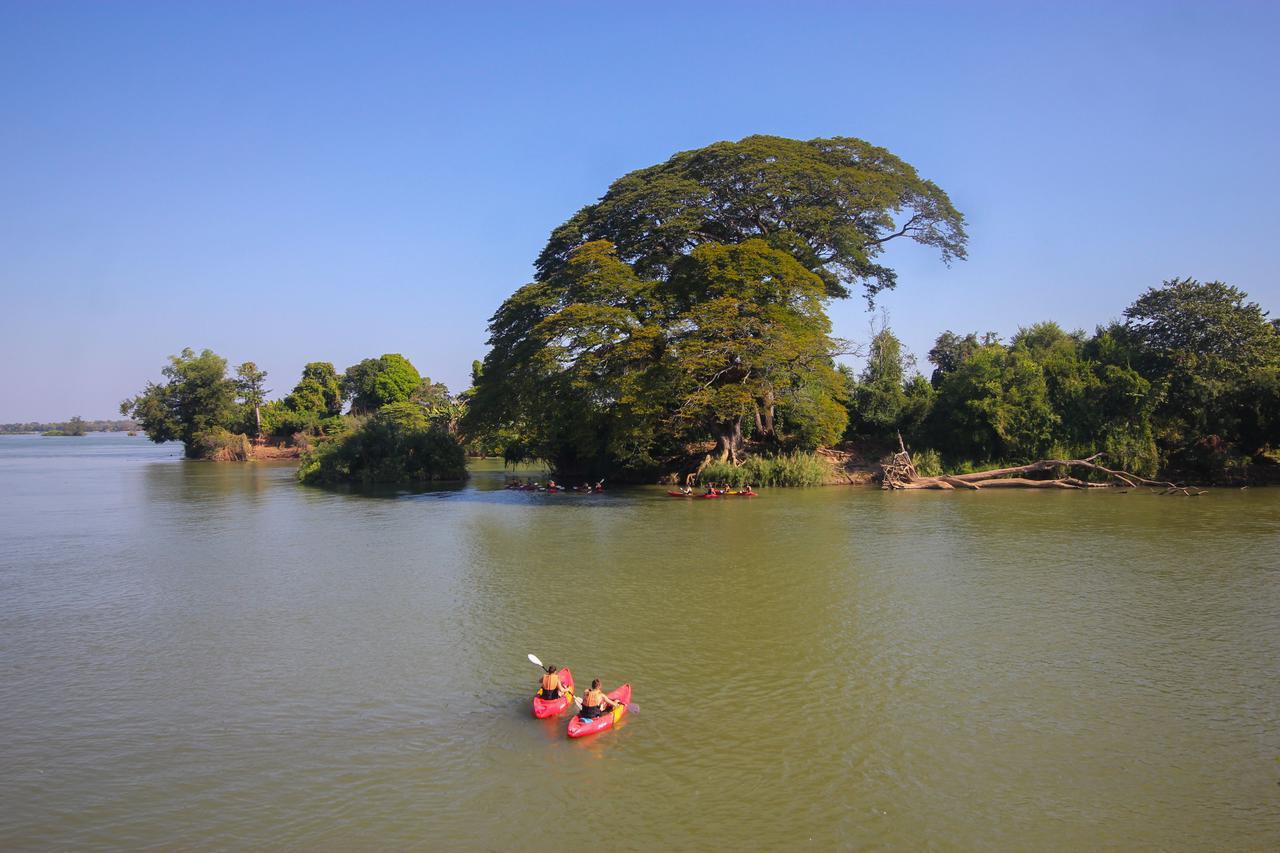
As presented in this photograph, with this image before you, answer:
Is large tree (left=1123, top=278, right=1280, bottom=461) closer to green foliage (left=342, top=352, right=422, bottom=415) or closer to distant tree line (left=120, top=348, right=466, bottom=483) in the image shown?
distant tree line (left=120, top=348, right=466, bottom=483)

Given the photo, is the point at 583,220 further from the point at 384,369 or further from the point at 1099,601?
the point at 384,369

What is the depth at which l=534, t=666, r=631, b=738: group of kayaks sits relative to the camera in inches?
357

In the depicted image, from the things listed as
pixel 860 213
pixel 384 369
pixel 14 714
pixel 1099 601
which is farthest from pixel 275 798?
pixel 384 369

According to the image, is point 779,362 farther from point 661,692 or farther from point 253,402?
point 253,402

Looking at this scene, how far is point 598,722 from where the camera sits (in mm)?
9125

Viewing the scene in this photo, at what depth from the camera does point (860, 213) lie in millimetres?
36062

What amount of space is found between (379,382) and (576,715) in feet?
226

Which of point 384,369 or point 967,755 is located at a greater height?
point 384,369

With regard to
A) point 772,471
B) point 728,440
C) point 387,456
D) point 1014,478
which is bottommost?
point 1014,478

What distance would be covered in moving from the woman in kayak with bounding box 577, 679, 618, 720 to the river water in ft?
0.87

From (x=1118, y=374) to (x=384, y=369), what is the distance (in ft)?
202

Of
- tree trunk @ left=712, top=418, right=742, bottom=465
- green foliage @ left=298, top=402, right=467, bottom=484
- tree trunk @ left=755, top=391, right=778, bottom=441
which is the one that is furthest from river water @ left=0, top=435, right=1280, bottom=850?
green foliage @ left=298, top=402, right=467, bottom=484

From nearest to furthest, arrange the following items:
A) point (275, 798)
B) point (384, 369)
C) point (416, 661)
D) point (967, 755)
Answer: point (275, 798), point (967, 755), point (416, 661), point (384, 369)

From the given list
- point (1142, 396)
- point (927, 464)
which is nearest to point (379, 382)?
point (927, 464)
